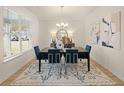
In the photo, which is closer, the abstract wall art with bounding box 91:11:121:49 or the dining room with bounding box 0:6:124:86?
the dining room with bounding box 0:6:124:86

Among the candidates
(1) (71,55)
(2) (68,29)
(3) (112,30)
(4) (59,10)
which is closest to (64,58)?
(1) (71,55)

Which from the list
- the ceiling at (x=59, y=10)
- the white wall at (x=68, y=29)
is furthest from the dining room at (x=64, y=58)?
the white wall at (x=68, y=29)

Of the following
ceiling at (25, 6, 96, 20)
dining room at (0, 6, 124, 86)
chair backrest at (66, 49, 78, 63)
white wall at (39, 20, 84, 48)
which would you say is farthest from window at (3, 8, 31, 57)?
white wall at (39, 20, 84, 48)

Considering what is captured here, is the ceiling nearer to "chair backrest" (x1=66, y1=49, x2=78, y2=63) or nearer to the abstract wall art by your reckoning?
the abstract wall art

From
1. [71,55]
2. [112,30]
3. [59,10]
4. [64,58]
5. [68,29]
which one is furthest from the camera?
[68,29]

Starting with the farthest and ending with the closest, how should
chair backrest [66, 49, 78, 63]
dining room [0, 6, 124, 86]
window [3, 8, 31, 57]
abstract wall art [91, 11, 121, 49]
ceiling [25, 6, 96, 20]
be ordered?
1. ceiling [25, 6, 96, 20]
2. chair backrest [66, 49, 78, 63]
3. window [3, 8, 31, 57]
4. abstract wall art [91, 11, 121, 49]
5. dining room [0, 6, 124, 86]

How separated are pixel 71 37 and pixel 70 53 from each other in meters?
5.46

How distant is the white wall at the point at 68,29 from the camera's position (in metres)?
10.8

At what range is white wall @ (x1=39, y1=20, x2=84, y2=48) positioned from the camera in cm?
1080

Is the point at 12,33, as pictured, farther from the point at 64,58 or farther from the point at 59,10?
the point at 59,10

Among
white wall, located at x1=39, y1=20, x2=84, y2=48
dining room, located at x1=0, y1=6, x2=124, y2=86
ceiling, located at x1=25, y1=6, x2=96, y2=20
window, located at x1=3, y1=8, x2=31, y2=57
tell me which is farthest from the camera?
white wall, located at x1=39, y1=20, x2=84, y2=48

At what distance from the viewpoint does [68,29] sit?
10781 millimetres
